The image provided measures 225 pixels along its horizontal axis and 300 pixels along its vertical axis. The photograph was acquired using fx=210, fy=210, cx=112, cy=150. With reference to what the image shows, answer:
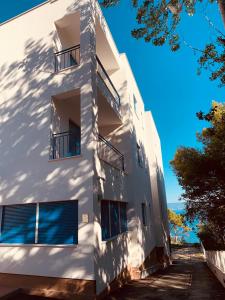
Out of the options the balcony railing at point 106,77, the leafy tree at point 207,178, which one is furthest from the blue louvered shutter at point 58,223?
the leafy tree at point 207,178

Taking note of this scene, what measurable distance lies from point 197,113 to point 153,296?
616 cm

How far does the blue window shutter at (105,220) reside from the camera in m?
7.99

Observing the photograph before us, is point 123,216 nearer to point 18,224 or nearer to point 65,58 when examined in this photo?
point 18,224

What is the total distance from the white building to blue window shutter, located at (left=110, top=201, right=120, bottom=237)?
0.04 m

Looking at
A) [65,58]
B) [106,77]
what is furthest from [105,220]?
[65,58]

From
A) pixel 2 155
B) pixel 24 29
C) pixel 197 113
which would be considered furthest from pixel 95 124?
pixel 24 29

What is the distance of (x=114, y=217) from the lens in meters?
9.25

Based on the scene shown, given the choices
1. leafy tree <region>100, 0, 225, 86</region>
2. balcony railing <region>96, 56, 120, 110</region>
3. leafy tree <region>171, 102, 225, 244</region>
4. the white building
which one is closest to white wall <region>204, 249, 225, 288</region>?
the white building

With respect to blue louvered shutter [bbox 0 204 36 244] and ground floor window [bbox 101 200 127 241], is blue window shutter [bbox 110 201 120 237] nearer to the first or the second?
ground floor window [bbox 101 200 127 241]

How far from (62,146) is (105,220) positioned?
3544mm

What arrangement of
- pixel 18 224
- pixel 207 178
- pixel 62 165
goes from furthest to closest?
1. pixel 207 178
2. pixel 18 224
3. pixel 62 165

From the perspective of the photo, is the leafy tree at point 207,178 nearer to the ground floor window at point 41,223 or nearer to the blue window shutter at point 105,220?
the blue window shutter at point 105,220

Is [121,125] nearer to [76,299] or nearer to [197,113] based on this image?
[197,113]

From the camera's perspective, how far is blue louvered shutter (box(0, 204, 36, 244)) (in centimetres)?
749
